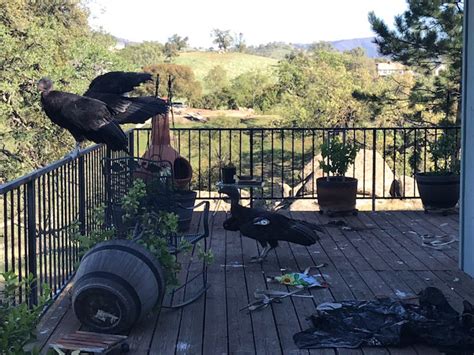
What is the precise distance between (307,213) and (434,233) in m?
1.60

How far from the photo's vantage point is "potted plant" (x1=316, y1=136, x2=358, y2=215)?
707 cm

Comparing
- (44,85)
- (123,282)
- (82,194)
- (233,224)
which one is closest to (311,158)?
(233,224)

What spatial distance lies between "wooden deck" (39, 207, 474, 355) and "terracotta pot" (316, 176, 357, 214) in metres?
0.22

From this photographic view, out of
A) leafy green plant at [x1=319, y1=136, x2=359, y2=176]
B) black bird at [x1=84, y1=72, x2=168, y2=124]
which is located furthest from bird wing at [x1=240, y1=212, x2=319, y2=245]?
leafy green plant at [x1=319, y1=136, x2=359, y2=176]

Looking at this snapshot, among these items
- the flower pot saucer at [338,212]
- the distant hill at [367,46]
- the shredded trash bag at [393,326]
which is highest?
the distant hill at [367,46]

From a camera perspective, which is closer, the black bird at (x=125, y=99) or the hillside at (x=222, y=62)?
the black bird at (x=125, y=99)

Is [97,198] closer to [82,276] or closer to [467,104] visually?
[82,276]

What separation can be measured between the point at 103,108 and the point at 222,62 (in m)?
54.1

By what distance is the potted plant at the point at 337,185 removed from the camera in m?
7.07

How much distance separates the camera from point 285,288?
14.4 ft

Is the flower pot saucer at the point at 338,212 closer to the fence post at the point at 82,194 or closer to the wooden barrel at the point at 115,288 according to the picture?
the fence post at the point at 82,194

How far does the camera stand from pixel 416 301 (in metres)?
4.04

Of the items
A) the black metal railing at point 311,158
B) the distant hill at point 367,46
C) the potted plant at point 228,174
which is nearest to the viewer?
the potted plant at point 228,174

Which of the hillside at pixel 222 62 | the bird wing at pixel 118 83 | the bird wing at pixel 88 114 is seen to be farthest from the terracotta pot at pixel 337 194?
the hillside at pixel 222 62
